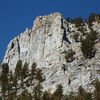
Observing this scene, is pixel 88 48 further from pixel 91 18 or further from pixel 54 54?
pixel 91 18

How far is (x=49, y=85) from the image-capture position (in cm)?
10925

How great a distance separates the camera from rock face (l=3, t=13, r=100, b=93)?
10723 centimetres

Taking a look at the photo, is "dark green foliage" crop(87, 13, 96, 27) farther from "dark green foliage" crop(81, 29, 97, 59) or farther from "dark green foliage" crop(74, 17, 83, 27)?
"dark green foliage" crop(81, 29, 97, 59)

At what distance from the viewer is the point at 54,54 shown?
13988cm

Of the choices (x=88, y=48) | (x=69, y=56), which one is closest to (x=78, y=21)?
(x=88, y=48)

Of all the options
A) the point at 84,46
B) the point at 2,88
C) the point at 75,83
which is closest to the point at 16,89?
the point at 2,88

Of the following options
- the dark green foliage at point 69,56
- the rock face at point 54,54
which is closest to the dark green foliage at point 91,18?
the rock face at point 54,54

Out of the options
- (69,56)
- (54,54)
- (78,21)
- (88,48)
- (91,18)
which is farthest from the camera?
(91,18)

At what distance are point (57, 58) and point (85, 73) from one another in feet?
105

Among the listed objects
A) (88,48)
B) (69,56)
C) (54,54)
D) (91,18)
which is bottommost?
(69,56)

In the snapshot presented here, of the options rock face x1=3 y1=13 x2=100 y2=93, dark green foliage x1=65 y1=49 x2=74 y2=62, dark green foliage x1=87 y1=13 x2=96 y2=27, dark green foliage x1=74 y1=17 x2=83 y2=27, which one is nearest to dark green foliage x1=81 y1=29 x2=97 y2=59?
rock face x1=3 y1=13 x2=100 y2=93

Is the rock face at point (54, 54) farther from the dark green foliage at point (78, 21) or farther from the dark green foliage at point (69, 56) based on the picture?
the dark green foliage at point (78, 21)

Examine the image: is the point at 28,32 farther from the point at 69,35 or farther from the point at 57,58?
the point at 57,58

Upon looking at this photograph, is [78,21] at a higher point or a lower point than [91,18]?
lower
